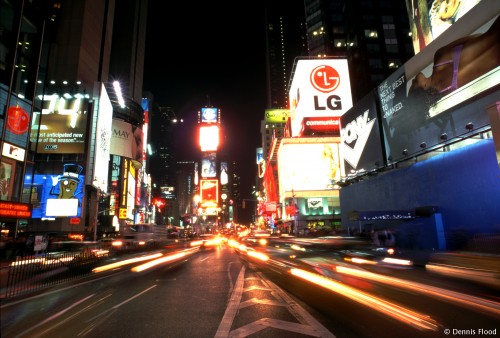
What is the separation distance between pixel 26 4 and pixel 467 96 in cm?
4547

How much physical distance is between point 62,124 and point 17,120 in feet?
70.4

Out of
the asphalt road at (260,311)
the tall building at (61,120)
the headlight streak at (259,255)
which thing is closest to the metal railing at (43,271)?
the asphalt road at (260,311)

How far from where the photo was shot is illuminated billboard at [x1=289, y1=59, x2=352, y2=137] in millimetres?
72062

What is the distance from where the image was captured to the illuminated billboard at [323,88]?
7206cm

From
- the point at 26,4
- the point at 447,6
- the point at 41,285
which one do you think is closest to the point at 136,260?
the point at 41,285

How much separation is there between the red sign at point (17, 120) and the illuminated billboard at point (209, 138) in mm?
57176

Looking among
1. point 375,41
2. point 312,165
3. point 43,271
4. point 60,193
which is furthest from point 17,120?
point 375,41

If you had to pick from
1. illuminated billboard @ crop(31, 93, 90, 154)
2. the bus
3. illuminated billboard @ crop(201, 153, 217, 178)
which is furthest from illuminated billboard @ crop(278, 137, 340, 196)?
illuminated billboard @ crop(31, 93, 90, 154)

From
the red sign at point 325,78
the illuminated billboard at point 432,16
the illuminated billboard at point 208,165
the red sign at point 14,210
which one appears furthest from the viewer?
the illuminated billboard at point 208,165

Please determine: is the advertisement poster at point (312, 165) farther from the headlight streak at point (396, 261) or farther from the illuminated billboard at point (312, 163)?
the headlight streak at point (396, 261)

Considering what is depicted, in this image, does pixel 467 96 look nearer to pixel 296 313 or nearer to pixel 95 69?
pixel 296 313

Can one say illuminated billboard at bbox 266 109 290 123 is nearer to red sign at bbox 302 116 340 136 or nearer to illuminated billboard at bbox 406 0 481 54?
red sign at bbox 302 116 340 136

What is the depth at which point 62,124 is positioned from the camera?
170 feet

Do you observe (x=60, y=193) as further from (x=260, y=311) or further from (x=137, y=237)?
(x=260, y=311)
